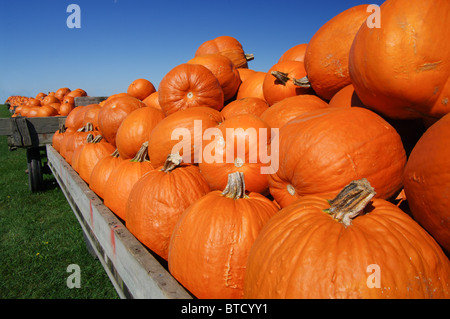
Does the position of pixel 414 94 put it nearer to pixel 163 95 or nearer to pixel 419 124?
pixel 419 124

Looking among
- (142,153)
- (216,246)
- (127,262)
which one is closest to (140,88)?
(142,153)

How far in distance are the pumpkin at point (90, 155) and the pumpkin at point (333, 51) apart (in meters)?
2.77

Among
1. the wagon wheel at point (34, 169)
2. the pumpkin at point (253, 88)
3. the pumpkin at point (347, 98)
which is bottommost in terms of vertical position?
the wagon wheel at point (34, 169)

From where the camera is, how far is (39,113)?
9.38m

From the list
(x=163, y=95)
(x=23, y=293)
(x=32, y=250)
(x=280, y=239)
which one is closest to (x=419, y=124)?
(x=280, y=239)

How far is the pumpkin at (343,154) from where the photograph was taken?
1273 millimetres

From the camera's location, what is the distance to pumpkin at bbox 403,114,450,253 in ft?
3.13

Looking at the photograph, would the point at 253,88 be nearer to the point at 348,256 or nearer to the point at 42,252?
the point at 348,256

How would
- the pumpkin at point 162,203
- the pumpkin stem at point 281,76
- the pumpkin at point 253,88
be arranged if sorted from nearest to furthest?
the pumpkin at point 162,203 < the pumpkin stem at point 281,76 < the pumpkin at point 253,88

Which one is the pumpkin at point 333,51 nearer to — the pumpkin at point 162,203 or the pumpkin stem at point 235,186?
the pumpkin stem at point 235,186

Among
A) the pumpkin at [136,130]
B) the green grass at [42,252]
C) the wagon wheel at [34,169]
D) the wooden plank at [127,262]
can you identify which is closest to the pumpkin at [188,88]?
the pumpkin at [136,130]

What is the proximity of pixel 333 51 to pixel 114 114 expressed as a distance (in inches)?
102

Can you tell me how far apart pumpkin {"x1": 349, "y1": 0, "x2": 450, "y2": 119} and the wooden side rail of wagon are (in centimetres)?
665
